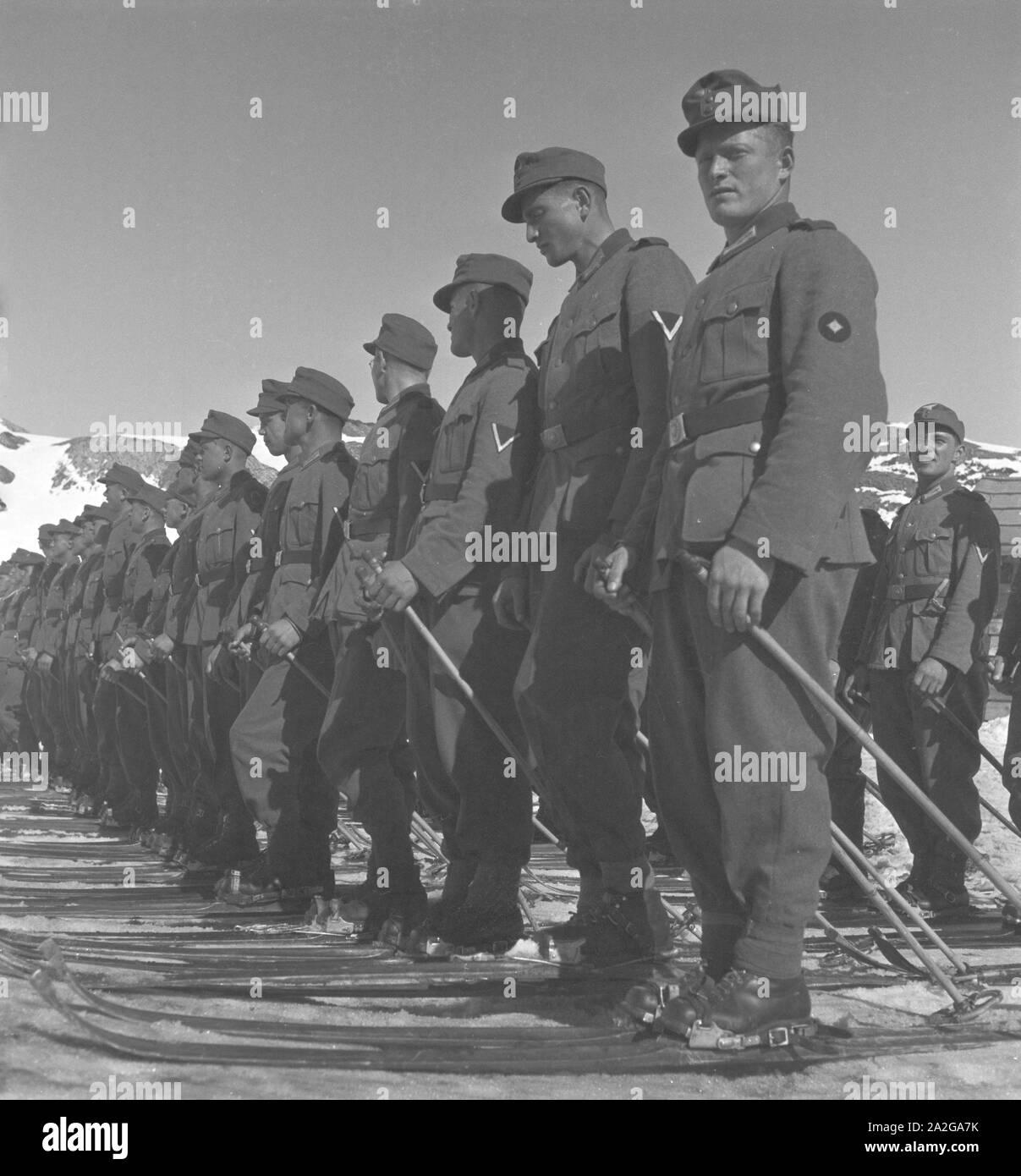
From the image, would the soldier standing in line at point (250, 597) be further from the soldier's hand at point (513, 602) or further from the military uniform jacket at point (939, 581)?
the military uniform jacket at point (939, 581)

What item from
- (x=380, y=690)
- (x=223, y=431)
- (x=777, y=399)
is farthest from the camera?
(x=223, y=431)

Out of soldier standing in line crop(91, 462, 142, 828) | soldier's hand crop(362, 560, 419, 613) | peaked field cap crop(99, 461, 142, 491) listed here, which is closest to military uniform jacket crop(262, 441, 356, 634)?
soldier's hand crop(362, 560, 419, 613)

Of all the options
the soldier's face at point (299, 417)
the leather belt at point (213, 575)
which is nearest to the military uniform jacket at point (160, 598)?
the leather belt at point (213, 575)

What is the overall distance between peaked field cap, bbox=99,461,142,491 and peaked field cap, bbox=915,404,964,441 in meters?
5.92

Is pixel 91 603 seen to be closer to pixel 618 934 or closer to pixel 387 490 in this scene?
pixel 387 490

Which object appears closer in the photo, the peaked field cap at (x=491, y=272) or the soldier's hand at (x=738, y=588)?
the soldier's hand at (x=738, y=588)

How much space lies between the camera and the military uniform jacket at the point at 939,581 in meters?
6.15

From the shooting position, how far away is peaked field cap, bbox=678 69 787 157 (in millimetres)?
3518

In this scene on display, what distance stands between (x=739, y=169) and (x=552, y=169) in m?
0.96

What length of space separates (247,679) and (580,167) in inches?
125

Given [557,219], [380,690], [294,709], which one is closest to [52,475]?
[294,709]

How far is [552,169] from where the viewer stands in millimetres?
4410

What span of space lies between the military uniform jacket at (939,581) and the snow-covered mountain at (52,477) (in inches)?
979
